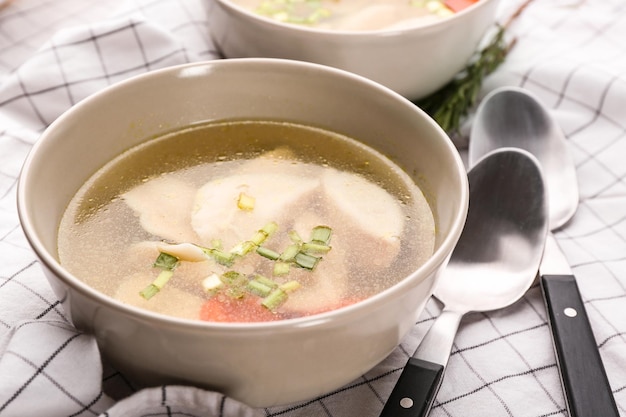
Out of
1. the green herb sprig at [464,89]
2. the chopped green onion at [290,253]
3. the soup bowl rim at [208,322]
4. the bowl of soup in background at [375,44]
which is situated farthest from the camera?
the green herb sprig at [464,89]

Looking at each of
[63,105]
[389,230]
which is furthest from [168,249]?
[63,105]

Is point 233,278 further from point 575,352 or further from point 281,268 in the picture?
point 575,352

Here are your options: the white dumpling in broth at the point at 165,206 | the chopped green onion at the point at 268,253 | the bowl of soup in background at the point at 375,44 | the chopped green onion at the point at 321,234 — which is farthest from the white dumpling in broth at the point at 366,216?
the bowl of soup in background at the point at 375,44

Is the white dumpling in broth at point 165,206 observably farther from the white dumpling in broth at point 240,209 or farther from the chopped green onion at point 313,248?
the chopped green onion at point 313,248

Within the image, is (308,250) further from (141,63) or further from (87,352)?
(141,63)

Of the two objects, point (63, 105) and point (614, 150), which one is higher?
point (63, 105)

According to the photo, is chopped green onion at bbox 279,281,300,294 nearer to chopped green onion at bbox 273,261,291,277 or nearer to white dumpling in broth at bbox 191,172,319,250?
chopped green onion at bbox 273,261,291,277

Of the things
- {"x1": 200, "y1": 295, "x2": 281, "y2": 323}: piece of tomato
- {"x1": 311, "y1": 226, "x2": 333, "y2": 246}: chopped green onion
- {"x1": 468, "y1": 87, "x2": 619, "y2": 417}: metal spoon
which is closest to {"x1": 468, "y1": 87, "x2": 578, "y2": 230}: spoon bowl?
{"x1": 468, "y1": 87, "x2": 619, "y2": 417}: metal spoon
